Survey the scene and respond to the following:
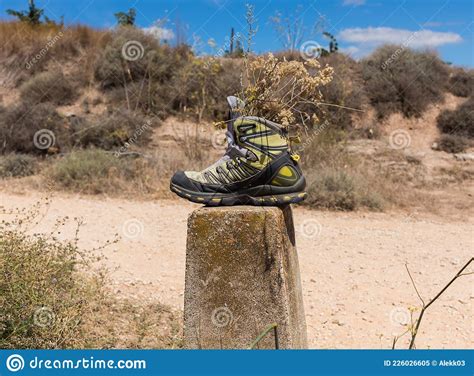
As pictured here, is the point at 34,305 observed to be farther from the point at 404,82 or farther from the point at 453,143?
the point at 404,82

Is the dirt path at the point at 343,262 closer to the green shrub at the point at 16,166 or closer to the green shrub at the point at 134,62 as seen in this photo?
the green shrub at the point at 16,166

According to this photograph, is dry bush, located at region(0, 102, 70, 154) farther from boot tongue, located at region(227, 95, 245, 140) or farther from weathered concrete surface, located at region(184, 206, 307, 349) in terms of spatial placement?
weathered concrete surface, located at region(184, 206, 307, 349)

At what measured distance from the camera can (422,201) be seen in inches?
316

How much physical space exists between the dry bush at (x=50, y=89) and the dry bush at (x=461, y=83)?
32.2 ft

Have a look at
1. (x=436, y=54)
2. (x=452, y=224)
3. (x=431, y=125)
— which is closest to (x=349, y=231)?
(x=452, y=224)

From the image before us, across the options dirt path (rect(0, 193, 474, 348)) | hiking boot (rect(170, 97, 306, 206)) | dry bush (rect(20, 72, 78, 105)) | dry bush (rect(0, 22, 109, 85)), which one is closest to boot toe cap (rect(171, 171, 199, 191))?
hiking boot (rect(170, 97, 306, 206))

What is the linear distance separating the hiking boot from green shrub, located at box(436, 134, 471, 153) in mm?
9804

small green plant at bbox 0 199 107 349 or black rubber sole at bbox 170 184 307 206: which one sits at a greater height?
black rubber sole at bbox 170 184 307 206

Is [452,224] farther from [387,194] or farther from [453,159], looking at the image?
[453,159]

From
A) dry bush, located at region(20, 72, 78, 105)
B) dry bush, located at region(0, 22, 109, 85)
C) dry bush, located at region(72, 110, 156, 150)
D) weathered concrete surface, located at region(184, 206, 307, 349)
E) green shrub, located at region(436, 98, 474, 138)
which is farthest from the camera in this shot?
dry bush, located at region(0, 22, 109, 85)

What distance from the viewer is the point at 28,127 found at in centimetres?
1113

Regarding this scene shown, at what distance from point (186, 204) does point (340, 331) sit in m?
3.70

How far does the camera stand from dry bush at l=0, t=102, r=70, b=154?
1083 cm

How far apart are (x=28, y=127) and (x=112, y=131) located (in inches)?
65.8
